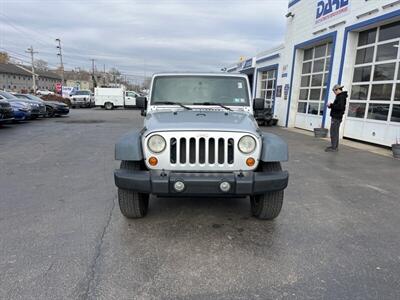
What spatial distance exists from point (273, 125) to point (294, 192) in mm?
12018

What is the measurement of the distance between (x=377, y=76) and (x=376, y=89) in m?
0.43

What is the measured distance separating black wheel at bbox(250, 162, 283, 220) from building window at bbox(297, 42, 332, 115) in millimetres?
10220

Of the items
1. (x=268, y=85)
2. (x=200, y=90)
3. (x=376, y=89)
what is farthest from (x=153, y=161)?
(x=268, y=85)

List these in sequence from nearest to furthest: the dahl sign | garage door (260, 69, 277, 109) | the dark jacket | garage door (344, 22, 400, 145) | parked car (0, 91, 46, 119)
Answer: the dark jacket → garage door (344, 22, 400, 145) → the dahl sign → parked car (0, 91, 46, 119) → garage door (260, 69, 277, 109)

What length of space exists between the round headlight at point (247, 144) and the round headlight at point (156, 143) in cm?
82

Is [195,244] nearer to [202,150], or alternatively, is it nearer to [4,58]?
[202,150]

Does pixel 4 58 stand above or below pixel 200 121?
above

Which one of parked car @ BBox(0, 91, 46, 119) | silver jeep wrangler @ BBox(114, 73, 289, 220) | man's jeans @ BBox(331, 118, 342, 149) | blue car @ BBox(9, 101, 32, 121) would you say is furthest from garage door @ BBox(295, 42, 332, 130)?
parked car @ BBox(0, 91, 46, 119)

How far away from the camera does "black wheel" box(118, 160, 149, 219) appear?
3.33 m

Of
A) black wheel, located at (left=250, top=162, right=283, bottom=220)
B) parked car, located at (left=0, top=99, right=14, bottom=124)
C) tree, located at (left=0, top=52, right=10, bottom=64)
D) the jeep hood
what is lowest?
black wheel, located at (left=250, top=162, right=283, bottom=220)

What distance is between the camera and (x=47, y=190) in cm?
480

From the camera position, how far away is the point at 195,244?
316 centimetres

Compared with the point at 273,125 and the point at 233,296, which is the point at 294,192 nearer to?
the point at 233,296

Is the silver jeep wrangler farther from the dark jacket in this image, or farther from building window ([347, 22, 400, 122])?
building window ([347, 22, 400, 122])
